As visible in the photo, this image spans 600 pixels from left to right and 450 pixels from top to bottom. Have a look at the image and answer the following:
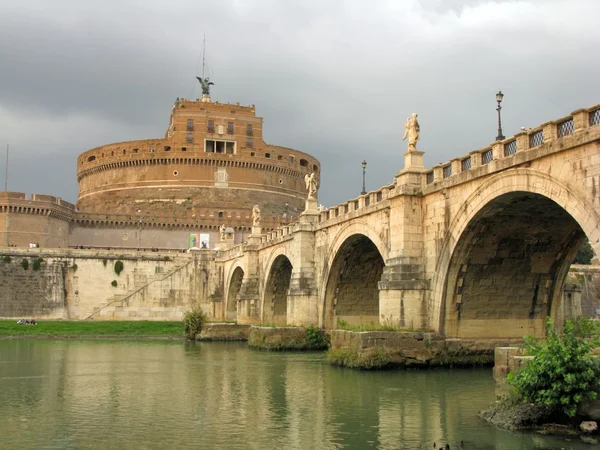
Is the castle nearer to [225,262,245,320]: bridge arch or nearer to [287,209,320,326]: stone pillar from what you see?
[225,262,245,320]: bridge arch

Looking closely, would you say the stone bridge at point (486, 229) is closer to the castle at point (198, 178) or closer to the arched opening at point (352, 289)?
the arched opening at point (352, 289)

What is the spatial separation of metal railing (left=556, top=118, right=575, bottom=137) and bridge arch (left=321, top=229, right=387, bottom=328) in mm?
15449

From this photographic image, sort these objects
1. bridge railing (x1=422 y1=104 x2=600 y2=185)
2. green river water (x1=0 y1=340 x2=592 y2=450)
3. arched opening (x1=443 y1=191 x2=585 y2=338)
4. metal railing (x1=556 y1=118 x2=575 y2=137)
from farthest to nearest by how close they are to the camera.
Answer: arched opening (x1=443 y1=191 x2=585 y2=338)
metal railing (x1=556 y1=118 x2=575 y2=137)
bridge railing (x1=422 y1=104 x2=600 y2=185)
green river water (x1=0 y1=340 x2=592 y2=450)

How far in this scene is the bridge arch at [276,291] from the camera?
44656 mm

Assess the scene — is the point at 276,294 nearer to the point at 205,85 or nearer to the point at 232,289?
the point at 232,289

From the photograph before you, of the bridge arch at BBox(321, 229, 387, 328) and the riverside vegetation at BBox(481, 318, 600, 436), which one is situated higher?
the bridge arch at BBox(321, 229, 387, 328)

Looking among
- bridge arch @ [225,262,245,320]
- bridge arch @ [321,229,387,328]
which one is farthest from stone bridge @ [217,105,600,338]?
bridge arch @ [225,262,245,320]

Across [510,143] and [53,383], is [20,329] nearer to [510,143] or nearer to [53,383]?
[53,383]

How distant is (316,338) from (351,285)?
2.97m

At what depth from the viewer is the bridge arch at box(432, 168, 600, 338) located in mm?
21641

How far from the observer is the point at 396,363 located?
75.7ft

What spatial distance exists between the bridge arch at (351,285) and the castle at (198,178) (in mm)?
45678

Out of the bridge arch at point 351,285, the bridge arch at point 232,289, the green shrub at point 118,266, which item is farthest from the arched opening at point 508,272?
the green shrub at point 118,266

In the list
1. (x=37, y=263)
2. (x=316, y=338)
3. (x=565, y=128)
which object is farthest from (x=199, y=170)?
(x=565, y=128)
